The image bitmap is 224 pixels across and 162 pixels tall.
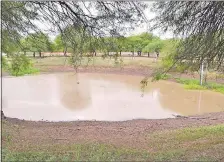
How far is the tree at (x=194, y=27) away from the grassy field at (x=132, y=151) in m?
1.64

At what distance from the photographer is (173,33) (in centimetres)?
659

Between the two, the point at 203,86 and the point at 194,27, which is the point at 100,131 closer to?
the point at 194,27

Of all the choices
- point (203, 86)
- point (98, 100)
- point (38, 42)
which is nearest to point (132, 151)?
point (38, 42)

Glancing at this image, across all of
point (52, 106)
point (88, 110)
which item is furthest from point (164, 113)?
point (52, 106)

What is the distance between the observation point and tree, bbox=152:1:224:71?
18.8 ft

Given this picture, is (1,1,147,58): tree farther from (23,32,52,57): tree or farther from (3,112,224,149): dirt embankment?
(3,112,224,149): dirt embankment

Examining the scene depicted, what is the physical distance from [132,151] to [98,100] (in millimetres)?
11243

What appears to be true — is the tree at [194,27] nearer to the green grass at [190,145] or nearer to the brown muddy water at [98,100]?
the green grass at [190,145]

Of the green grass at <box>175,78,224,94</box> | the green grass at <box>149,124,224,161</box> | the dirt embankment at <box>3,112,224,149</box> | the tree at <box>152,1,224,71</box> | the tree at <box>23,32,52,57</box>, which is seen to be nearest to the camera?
the green grass at <box>149,124,224,161</box>

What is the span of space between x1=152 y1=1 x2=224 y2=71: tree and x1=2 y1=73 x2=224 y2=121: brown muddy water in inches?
272

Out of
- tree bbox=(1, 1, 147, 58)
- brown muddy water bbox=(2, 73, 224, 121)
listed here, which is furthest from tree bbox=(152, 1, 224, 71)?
brown muddy water bbox=(2, 73, 224, 121)

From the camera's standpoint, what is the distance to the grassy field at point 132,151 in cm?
480

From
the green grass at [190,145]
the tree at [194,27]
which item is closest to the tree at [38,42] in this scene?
the tree at [194,27]

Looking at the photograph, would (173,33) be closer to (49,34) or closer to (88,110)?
(49,34)
